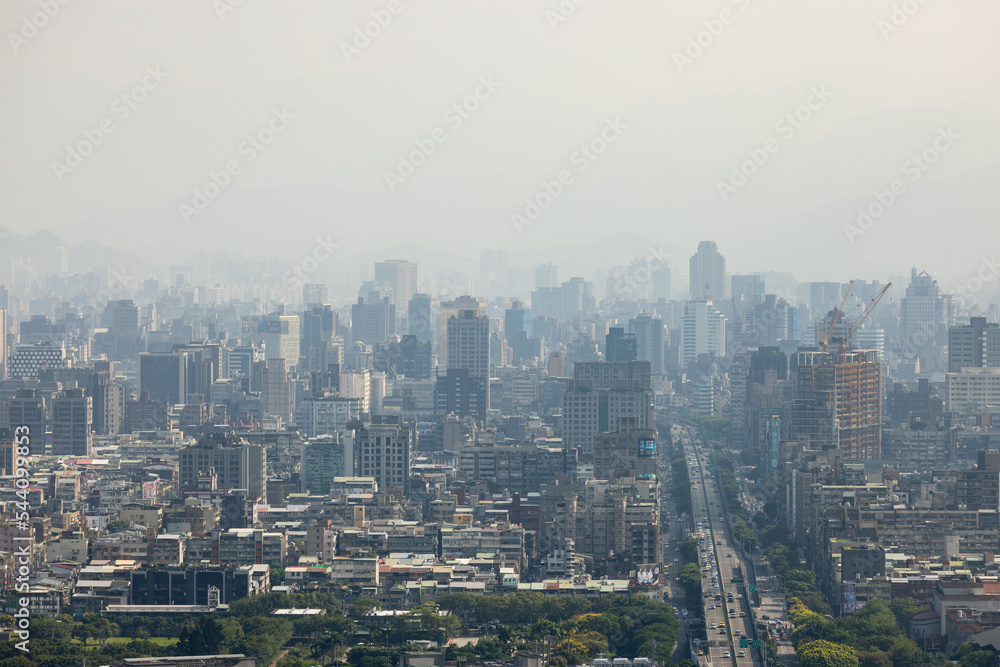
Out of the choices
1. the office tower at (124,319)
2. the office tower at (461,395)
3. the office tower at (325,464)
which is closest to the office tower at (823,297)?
the office tower at (124,319)

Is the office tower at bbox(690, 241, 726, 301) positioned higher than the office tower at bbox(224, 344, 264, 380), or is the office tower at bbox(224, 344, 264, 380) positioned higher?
the office tower at bbox(690, 241, 726, 301)

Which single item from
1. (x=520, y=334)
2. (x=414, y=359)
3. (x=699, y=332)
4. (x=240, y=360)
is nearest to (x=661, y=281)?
(x=699, y=332)

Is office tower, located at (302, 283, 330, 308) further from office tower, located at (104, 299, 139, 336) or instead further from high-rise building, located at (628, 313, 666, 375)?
high-rise building, located at (628, 313, 666, 375)

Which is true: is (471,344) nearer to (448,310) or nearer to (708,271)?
(448,310)

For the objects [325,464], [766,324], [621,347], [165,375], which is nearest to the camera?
[325,464]

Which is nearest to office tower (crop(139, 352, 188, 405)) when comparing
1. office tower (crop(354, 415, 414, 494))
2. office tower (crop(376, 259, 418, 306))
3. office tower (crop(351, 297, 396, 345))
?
office tower (crop(351, 297, 396, 345))

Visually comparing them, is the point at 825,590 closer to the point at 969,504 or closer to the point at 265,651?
the point at 969,504
